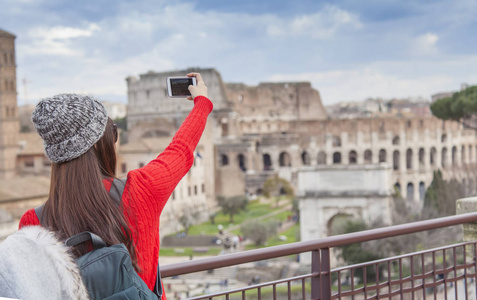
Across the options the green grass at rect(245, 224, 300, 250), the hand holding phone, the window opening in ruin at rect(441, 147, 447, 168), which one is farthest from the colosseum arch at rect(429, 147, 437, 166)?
the hand holding phone

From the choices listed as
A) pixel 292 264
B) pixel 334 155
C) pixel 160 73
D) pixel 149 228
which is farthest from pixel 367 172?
pixel 160 73

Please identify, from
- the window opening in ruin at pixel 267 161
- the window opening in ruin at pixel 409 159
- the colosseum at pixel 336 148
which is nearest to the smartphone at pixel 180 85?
the colosseum at pixel 336 148

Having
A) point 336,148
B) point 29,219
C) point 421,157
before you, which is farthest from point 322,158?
point 29,219

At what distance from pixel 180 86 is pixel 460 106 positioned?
2766 cm

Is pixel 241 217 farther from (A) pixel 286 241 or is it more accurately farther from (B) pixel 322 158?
(B) pixel 322 158

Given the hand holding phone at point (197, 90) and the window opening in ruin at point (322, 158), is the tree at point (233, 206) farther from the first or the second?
the hand holding phone at point (197, 90)

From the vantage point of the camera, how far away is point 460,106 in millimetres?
27266

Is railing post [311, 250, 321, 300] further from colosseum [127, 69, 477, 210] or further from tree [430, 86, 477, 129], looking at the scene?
colosseum [127, 69, 477, 210]

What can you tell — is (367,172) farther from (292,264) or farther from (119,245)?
(119,245)

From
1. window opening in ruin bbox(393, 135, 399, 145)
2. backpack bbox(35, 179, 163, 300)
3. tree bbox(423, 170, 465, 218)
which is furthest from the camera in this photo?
window opening in ruin bbox(393, 135, 399, 145)

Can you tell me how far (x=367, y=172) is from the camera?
15.5 metres

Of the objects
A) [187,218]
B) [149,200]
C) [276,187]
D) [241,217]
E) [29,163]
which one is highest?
[149,200]

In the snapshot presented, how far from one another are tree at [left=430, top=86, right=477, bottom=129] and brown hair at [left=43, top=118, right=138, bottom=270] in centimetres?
2787

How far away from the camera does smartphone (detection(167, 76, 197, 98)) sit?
1736 millimetres
